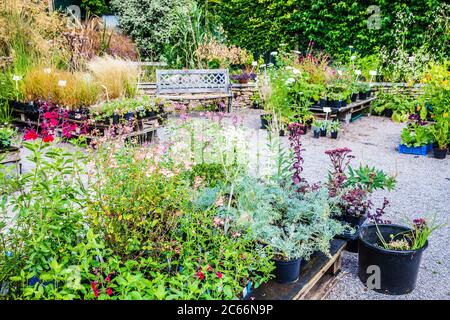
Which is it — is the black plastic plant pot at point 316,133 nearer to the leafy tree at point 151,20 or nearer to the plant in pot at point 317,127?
the plant in pot at point 317,127

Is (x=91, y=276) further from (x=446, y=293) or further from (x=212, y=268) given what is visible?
(x=446, y=293)

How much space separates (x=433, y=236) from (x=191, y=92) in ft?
20.0

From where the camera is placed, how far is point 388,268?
2.99m

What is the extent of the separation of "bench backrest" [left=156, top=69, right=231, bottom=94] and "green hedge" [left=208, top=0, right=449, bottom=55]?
2810mm

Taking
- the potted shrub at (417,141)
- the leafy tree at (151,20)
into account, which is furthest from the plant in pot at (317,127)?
the leafy tree at (151,20)

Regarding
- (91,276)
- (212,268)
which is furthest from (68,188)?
(212,268)

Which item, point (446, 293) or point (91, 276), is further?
point (446, 293)

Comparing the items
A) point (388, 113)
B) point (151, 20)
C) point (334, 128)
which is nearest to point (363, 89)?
point (388, 113)

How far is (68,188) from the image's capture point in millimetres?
2562

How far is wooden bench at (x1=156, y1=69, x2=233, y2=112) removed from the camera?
9023mm

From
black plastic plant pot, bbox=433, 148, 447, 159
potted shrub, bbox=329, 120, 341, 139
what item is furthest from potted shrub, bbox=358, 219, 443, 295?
potted shrub, bbox=329, 120, 341, 139

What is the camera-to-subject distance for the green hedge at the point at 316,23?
966 centimetres

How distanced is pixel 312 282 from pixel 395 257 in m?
0.57
